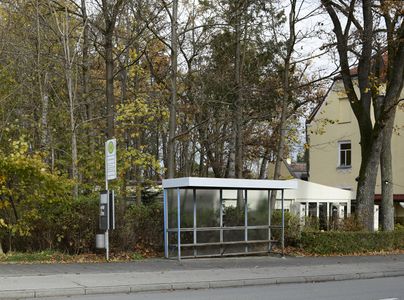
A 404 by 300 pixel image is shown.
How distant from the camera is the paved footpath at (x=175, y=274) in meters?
11.0

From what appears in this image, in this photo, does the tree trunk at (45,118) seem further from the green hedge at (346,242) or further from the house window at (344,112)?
the house window at (344,112)

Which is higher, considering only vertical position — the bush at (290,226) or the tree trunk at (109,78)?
the tree trunk at (109,78)

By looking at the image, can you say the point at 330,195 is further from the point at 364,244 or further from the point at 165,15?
the point at 165,15

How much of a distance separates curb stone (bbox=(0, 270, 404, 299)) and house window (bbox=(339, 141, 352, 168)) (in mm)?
24848

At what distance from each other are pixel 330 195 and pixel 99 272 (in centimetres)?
2042

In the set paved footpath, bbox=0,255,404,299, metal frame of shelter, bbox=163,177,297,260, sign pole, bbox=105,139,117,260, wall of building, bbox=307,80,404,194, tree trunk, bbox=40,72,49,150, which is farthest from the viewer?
wall of building, bbox=307,80,404,194

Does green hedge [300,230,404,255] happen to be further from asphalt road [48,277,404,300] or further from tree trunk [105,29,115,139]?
tree trunk [105,29,115,139]

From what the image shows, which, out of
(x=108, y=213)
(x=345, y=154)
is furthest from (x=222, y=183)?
(x=345, y=154)

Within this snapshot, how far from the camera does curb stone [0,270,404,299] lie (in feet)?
33.6

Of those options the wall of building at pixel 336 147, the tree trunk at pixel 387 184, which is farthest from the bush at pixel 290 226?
the wall of building at pixel 336 147

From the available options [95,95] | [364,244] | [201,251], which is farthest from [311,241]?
[95,95]

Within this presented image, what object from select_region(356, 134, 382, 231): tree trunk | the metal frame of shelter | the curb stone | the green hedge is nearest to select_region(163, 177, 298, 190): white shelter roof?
the metal frame of shelter

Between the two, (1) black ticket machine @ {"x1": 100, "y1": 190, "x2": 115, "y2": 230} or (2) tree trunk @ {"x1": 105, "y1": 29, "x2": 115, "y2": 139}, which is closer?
(1) black ticket machine @ {"x1": 100, "y1": 190, "x2": 115, "y2": 230}

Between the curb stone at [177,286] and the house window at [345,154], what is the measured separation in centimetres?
2485
